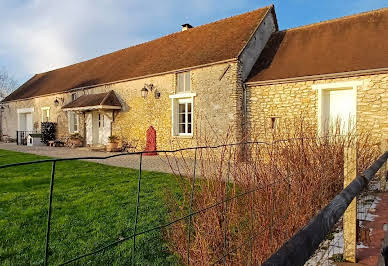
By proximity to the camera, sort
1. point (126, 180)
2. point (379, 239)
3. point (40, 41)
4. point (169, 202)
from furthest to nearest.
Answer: point (40, 41) < point (126, 180) < point (169, 202) < point (379, 239)

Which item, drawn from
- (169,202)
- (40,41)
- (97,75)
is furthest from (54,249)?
(97,75)

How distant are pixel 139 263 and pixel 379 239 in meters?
2.48

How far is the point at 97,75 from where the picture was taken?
17281 millimetres

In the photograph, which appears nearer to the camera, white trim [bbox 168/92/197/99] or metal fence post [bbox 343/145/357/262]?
metal fence post [bbox 343/145/357/262]

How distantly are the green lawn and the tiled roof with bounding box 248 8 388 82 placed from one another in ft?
22.6

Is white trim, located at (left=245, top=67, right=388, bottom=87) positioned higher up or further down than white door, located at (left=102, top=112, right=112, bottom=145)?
higher up

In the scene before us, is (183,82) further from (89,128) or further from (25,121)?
(25,121)

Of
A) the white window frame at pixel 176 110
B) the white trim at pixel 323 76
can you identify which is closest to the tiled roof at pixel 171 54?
the white window frame at pixel 176 110

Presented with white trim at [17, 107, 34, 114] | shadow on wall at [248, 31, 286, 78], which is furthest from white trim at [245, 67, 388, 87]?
white trim at [17, 107, 34, 114]

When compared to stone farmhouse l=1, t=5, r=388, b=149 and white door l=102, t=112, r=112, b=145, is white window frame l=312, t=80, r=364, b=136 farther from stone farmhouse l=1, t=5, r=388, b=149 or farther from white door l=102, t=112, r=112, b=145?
white door l=102, t=112, r=112, b=145

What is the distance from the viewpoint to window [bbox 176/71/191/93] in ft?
39.8

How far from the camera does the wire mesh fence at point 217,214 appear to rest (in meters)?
2.65

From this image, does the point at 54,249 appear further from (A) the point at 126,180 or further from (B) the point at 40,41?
(B) the point at 40,41

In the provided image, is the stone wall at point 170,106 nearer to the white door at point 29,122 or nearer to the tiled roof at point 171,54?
the tiled roof at point 171,54
